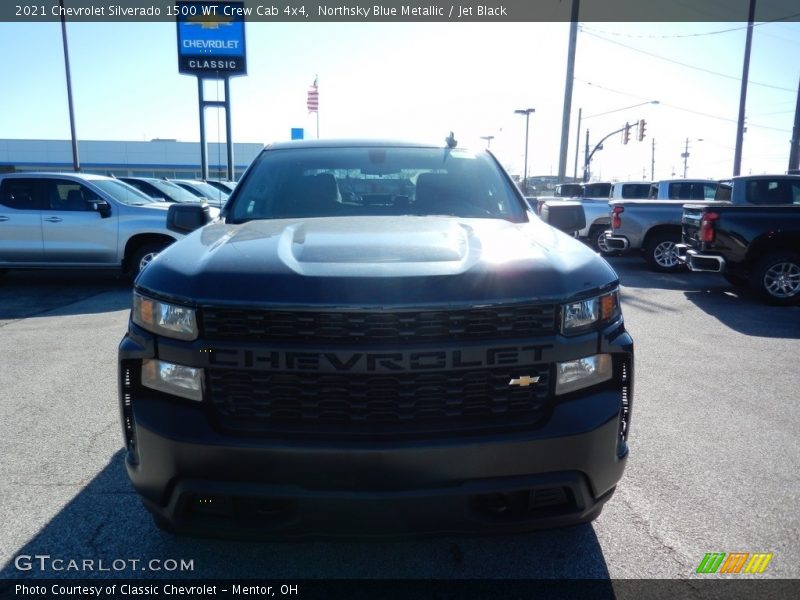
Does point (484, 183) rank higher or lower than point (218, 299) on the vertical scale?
higher

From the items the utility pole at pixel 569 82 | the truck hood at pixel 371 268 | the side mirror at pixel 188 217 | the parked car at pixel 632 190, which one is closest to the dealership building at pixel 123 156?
the utility pole at pixel 569 82

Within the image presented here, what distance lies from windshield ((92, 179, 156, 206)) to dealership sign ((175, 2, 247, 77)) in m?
19.5

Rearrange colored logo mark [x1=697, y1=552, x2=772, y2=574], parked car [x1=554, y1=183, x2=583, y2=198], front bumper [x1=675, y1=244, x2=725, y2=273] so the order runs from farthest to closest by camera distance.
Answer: parked car [x1=554, y1=183, x2=583, y2=198] < front bumper [x1=675, y1=244, x2=725, y2=273] < colored logo mark [x1=697, y1=552, x2=772, y2=574]

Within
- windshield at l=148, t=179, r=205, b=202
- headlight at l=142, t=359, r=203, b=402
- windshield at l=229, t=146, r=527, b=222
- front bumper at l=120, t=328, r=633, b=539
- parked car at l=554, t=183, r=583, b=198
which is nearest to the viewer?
front bumper at l=120, t=328, r=633, b=539

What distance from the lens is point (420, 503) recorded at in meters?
1.97

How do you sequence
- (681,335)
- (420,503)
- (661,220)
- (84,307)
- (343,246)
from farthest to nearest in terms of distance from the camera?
(661,220) → (84,307) → (681,335) → (343,246) → (420,503)

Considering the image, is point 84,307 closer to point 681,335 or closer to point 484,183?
point 484,183

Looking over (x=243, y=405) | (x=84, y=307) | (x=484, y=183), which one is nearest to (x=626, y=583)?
(x=243, y=405)

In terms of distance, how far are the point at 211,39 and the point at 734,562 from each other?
29745 mm

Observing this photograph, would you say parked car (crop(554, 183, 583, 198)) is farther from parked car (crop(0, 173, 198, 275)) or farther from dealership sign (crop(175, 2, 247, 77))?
dealership sign (crop(175, 2, 247, 77))

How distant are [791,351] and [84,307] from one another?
8719 millimetres

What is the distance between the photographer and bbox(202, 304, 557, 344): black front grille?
2006 mm

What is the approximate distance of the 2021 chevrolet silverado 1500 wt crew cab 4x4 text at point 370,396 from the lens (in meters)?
1.98

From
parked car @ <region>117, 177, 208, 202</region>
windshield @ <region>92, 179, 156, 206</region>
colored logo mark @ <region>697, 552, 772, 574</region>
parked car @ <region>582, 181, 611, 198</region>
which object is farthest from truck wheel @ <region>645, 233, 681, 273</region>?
colored logo mark @ <region>697, 552, 772, 574</region>
